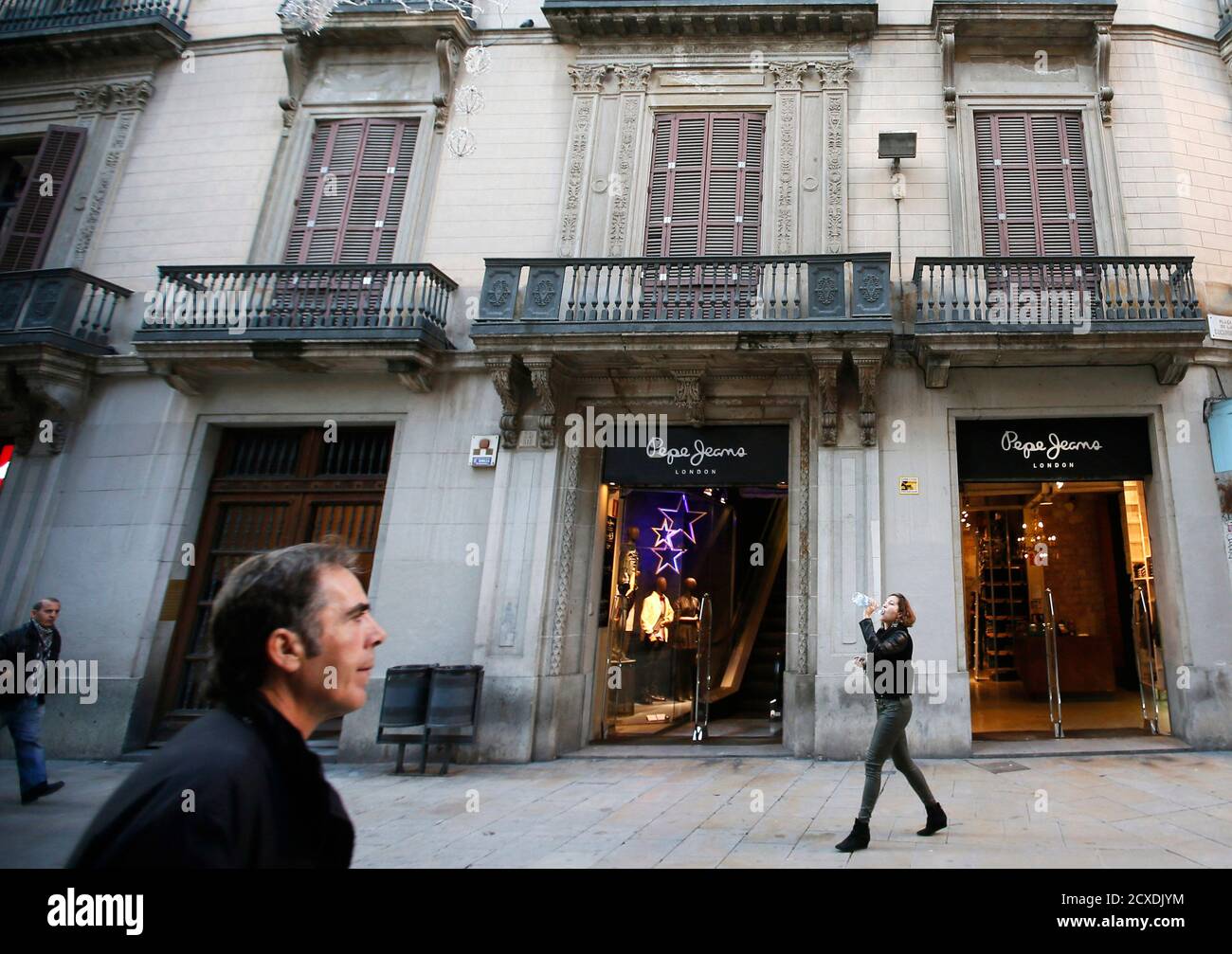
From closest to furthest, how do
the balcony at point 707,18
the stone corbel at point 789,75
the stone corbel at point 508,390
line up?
1. the stone corbel at point 508,390
2. the balcony at point 707,18
3. the stone corbel at point 789,75

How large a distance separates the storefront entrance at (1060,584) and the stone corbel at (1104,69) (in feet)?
17.1

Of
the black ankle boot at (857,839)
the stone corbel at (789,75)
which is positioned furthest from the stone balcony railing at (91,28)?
the black ankle boot at (857,839)

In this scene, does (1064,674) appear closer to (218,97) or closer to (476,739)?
(476,739)

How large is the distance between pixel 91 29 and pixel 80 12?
2.85 ft

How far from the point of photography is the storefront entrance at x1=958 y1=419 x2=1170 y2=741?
31.4 ft

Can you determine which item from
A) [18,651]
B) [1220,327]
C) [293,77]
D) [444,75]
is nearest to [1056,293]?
[1220,327]

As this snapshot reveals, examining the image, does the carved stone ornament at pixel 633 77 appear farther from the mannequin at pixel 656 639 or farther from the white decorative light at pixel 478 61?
the mannequin at pixel 656 639

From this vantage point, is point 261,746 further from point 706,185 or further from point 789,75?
point 789,75

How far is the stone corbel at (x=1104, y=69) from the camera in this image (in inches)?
419

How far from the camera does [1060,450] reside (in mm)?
9602

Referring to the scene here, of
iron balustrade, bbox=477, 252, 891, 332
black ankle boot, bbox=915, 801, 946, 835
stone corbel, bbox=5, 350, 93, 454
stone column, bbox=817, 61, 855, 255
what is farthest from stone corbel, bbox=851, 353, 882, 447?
stone corbel, bbox=5, 350, 93, 454

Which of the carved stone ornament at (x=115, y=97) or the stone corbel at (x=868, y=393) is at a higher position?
the carved stone ornament at (x=115, y=97)

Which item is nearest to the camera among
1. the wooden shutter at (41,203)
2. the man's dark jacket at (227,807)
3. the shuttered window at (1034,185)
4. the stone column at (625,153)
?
the man's dark jacket at (227,807)
